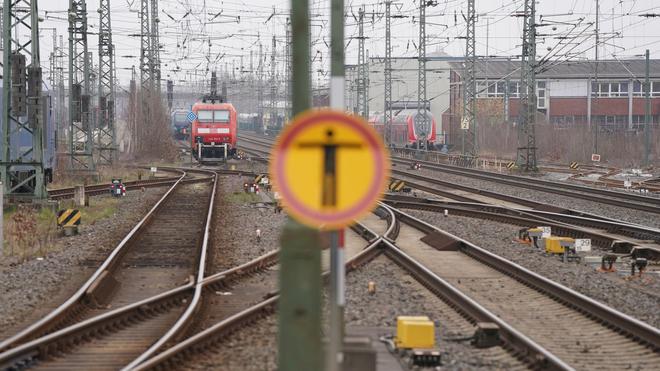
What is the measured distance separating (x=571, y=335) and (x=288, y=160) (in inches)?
245

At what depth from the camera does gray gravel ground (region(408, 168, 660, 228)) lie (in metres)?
23.6

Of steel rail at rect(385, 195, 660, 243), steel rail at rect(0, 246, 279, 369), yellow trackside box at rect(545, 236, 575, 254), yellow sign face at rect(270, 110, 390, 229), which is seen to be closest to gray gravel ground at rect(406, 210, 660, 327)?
yellow trackside box at rect(545, 236, 575, 254)

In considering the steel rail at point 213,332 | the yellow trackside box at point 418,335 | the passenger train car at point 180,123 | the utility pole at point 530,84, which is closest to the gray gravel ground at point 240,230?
the steel rail at point 213,332

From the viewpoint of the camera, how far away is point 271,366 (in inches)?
325

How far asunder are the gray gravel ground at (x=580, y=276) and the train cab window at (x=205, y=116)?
3079 centimetres

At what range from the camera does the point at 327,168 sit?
15.2 feet

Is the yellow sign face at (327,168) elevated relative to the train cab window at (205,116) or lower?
lower

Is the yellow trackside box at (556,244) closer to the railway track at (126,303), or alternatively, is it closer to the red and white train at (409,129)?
the railway track at (126,303)

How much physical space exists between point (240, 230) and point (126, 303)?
358 inches

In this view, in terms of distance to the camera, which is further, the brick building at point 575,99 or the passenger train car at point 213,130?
the brick building at point 575,99

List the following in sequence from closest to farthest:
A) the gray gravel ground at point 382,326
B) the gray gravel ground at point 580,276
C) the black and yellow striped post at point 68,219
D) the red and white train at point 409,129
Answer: the gray gravel ground at point 382,326
the gray gravel ground at point 580,276
the black and yellow striped post at point 68,219
the red and white train at point 409,129

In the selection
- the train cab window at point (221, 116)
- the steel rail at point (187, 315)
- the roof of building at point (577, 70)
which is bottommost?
the steel rail at point (187, 315)

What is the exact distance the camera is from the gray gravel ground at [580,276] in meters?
11.9

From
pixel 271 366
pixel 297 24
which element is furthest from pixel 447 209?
pixel 297 24
